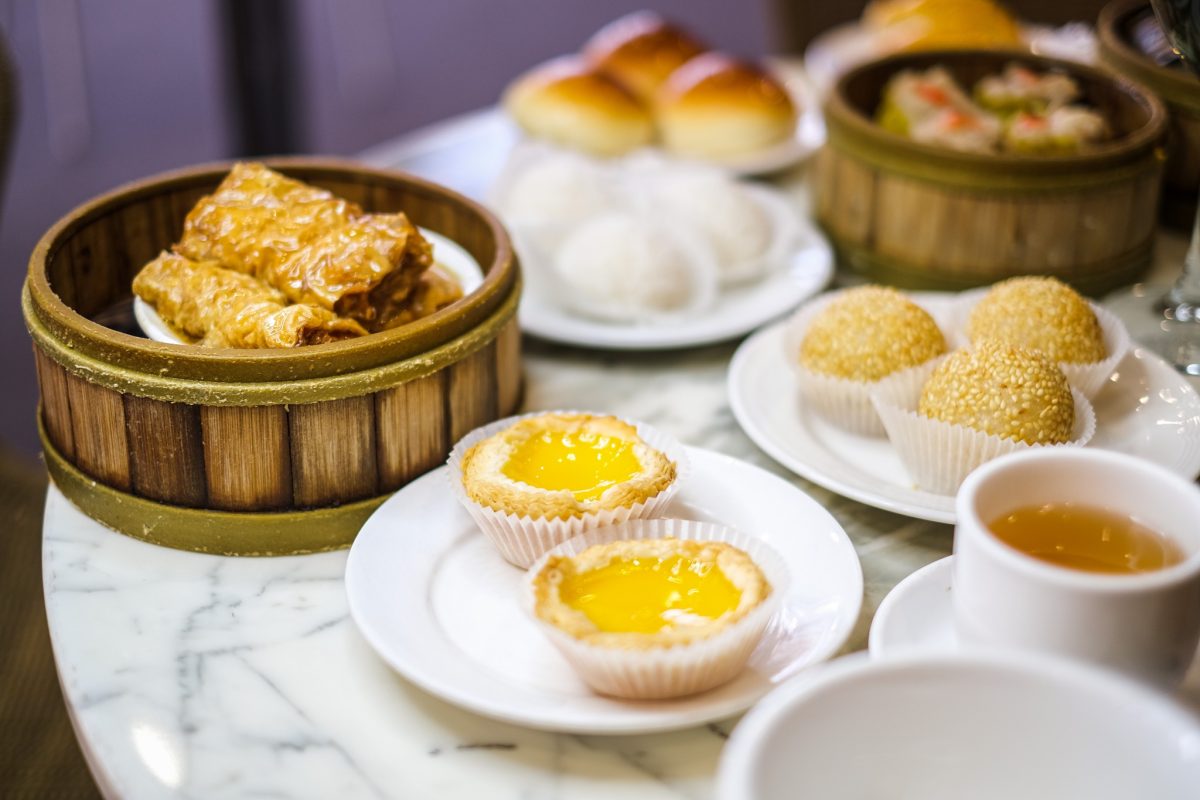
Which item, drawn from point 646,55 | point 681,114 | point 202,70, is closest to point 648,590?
point 681,114

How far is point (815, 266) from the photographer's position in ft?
6.40

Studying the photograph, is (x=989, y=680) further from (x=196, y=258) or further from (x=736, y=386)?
(x=196, y=258)

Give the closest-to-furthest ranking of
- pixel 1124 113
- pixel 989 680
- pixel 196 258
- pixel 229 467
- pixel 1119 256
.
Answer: pixel 989 680 < pixel 229 467 < pixel 196 258 < pixel 1119 256 < pixel 1124 113

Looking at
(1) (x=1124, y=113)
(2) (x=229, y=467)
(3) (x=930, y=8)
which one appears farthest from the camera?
(3) (x=930, y=8)

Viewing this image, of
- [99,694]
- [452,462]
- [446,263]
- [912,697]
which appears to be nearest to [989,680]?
[912,697]

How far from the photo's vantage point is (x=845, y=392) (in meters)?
1.49

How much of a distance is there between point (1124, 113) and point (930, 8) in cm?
72

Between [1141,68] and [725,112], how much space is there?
728 mm

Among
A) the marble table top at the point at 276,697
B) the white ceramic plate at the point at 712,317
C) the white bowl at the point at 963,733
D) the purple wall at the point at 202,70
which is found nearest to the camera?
the white bowl at the point at 963,733

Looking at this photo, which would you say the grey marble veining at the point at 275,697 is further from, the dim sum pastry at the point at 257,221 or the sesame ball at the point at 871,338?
the dim sum pastry at the point at 257,221

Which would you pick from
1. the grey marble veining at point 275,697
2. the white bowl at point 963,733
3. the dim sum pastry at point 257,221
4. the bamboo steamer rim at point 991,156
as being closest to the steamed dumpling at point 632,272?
the bamboo steamer rim at point 991,156

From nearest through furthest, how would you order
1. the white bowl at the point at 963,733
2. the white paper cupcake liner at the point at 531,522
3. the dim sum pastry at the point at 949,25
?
the white bowl at the point at 963,733
the white paper cupcake liner at the point at 531,522
the dim sum pastry at the point at 949,25

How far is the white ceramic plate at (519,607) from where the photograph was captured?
103cm

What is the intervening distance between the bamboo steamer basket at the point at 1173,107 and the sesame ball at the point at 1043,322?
64 cm
